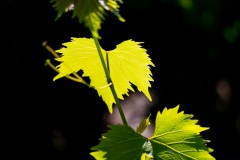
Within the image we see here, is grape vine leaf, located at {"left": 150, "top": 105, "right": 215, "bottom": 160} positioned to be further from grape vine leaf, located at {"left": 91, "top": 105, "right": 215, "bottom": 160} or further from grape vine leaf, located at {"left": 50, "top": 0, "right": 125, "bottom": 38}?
grape vine leaf, located at {"left": 50, "top": 0, "right": 125, "bottom": 38}

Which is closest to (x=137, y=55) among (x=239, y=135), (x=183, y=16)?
(x=183, y=16)

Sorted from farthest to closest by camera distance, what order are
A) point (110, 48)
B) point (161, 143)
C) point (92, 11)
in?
1. point (110, 48)
2. point (161, 143)
3. point (92, 11)

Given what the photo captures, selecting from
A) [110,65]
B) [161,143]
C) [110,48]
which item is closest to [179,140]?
[161,143]

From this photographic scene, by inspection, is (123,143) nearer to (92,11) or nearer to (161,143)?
(161,143)

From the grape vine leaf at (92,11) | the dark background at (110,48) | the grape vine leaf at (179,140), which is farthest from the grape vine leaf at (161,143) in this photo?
the dark background at (110,48)

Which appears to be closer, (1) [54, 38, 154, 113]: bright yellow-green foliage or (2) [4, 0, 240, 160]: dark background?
(1) [54, 38, 154, 113]: bright yellow-green foliage

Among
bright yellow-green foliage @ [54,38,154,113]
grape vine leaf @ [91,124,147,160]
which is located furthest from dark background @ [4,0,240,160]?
grape vine leaf @ [91,124,147,160]

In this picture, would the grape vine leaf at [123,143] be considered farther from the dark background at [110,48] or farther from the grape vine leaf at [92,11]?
the dark background at [110,48]
